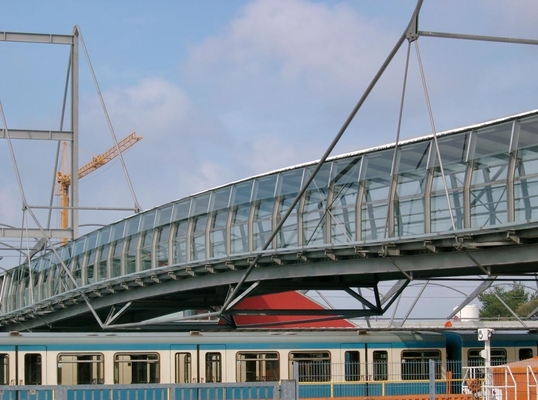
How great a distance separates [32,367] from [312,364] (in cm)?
823

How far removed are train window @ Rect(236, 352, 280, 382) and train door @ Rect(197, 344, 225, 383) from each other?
48cm

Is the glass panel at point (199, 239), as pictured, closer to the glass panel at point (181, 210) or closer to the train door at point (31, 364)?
the glass panel at point (181, 210)

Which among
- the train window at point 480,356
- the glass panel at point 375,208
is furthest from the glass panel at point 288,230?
the train window at point 480,356

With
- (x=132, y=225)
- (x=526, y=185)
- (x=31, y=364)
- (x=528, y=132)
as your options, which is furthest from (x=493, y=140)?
(x=132, y=225)

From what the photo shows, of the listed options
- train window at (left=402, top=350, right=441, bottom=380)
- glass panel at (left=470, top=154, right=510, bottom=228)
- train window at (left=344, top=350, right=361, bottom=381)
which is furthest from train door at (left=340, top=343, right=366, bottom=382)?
glass panel at (left=470, top=154, right=510, bottom=228)

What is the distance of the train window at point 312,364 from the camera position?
32375 millimetres

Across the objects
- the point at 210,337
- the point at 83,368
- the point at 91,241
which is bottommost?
the point at 83,368

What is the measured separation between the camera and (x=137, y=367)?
31969mm

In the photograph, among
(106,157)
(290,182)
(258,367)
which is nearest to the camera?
(258,367)

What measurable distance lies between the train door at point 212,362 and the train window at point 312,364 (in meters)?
2.07

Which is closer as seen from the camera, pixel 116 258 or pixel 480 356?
pixel 480 356

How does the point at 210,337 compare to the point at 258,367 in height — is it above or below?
above

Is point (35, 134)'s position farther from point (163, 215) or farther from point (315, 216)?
point (315, 216)

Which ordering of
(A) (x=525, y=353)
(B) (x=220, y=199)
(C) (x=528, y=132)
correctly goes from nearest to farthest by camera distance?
(C) (x=528, y=132) → (A) (x=525, y=353) → (B) (x=220, y=199)
